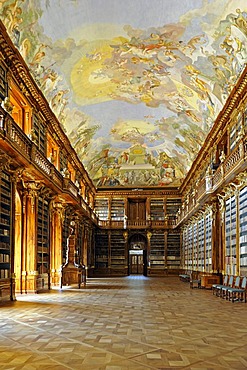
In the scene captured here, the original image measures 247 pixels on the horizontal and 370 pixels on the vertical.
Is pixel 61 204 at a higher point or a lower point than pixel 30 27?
lower

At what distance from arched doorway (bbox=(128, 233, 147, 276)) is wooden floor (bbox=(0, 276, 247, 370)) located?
Result: 21697 millimetres

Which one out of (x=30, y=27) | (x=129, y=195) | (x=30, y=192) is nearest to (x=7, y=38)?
(x=30, y=27)

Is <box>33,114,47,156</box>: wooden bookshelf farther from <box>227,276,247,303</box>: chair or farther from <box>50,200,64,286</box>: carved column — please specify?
<box>227,276,247,303</box>: chair

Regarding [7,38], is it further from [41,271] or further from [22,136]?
[41,271]

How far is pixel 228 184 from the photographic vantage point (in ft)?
47.1

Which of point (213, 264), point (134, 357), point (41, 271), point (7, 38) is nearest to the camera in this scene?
point (134, 357)

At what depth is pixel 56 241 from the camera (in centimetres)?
1914

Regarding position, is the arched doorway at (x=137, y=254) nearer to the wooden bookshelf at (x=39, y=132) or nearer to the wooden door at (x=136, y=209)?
the wooden door at (x=136, y=209)

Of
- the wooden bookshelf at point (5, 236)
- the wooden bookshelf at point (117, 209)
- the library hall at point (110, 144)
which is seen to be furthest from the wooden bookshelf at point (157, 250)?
the wooden bookshelf at point (5, 236)

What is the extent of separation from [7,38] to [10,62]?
94cm

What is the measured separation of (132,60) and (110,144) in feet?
35.6

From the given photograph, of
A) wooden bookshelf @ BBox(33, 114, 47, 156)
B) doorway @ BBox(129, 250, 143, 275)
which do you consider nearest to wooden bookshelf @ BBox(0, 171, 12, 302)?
wooden bookshelf @ BBox(33, 114, 47, 156)

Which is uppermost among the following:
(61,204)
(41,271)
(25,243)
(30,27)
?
(30,27)

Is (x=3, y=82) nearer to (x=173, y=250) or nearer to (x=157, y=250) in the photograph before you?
(x=157, y=250)
